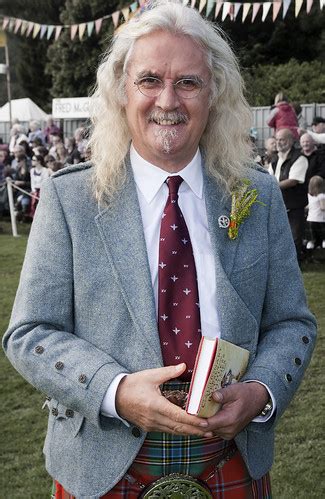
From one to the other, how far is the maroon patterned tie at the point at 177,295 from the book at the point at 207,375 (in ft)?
0.52

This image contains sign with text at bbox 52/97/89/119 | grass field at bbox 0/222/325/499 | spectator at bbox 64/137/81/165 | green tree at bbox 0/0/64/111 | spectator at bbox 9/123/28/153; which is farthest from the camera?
green tree at bbox 0/0/64/111

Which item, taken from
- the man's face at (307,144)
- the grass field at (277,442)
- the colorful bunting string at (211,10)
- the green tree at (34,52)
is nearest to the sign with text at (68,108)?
the colorful bunting string at (211,10)

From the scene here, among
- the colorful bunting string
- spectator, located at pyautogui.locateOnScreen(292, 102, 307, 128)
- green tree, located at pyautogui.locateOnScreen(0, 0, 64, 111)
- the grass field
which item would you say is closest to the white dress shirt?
the grass field

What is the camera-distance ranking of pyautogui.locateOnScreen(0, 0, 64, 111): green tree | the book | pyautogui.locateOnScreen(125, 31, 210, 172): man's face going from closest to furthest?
the book < pyautogui.locateOnScreen(125, 31, 210, 172): man's face < pyautogui.locateOnScreen(0, 0, 64, 111): green tree

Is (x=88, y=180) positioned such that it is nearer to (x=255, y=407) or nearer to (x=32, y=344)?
(x=32, y=344)

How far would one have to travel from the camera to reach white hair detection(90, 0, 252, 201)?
6.97 ft

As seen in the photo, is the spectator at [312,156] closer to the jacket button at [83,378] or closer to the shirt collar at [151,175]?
the shirt collar at [151,175]

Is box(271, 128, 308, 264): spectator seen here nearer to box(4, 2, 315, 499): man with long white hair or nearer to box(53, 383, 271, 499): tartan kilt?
box(4, 2, 315, 499): man with long white hair

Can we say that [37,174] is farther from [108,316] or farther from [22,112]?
[108,316]

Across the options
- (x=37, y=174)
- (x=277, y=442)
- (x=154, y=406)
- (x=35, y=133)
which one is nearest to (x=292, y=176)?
(x=277, y=442)

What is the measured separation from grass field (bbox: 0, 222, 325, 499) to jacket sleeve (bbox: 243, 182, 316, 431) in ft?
7.00

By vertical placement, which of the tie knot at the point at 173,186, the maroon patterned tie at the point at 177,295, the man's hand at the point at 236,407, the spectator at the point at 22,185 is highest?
the tie knot at the point at 173,186

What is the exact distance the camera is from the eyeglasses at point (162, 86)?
6.85 feet

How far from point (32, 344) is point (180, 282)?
0.43 m
